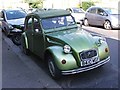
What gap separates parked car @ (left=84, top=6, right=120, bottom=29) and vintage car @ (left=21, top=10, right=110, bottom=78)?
700 cm

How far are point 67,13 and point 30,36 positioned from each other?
1463mm

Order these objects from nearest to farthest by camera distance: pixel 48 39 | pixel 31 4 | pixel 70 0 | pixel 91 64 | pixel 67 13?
pixel 91 64 → pixel 48 39 → pixel 67 13 → pixel 70 0 → pixel 31 4

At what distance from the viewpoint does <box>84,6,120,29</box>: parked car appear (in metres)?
13.6

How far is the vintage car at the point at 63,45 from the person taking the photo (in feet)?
17.9

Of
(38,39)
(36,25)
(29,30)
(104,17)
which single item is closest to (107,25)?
(104,17)

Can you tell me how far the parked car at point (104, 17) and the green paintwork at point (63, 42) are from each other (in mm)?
7069

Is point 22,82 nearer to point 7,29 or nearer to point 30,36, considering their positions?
point 30,36

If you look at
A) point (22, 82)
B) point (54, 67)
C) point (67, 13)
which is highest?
point (67, 13)

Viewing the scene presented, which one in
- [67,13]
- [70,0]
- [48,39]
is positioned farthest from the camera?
[70,0]

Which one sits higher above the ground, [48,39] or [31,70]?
[48,39]

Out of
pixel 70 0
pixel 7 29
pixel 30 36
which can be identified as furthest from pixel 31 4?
pixel 30 36

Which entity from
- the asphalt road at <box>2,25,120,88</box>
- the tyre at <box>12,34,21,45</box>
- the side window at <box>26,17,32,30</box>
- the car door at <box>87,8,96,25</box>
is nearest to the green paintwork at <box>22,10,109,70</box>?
the side window at <box>26,17,32,30</box>

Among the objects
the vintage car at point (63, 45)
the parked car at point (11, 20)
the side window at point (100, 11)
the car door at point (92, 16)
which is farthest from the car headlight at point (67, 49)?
the car door at point (92, 16)

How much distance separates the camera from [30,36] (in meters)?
7.54
